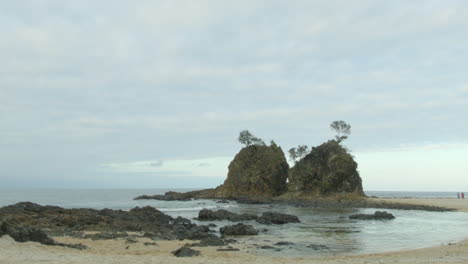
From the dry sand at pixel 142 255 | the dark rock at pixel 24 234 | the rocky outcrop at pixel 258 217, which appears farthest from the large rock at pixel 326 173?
the dark rock at pixel 24 234

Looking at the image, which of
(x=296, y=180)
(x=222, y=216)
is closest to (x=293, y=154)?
(x=296, y=180)

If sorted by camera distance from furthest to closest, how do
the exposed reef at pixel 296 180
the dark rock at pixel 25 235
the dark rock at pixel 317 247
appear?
1. the exposed reef at pixel 296 180
2. the dark rock at pixel 317 247
3. the dark rock at pixel 25 235

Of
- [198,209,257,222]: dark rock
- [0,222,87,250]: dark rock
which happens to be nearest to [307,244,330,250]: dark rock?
[0,222,87,250]: dark rock

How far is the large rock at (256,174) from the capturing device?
107875 millimetres

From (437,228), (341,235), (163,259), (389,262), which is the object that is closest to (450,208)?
(437,228)

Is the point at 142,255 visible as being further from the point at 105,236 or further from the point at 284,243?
the point at 284,243

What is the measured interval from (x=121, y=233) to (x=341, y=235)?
16.5 metres

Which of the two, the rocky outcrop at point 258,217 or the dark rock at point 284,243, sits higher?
the rocky outcrop at point 258,217

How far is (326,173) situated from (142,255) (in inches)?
3175

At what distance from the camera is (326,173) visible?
94.4 m

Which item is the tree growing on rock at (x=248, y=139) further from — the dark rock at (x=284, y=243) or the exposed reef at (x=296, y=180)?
the dark rock at (x=284, y=243)

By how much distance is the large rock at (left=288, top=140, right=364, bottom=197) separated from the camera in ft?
301

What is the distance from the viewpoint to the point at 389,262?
52.9 feet

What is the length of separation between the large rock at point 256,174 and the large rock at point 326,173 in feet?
20.8
